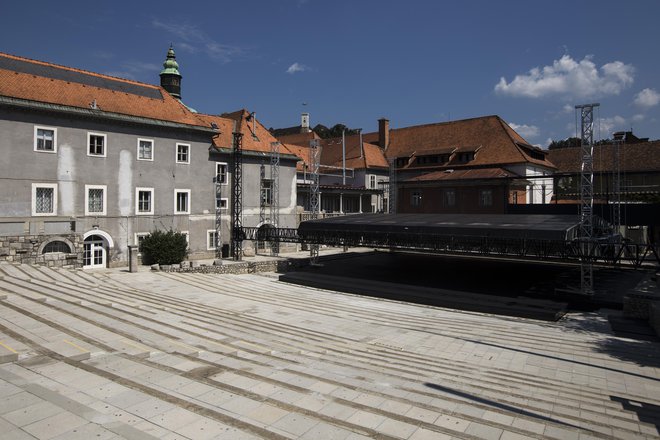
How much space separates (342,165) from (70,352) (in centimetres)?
5064

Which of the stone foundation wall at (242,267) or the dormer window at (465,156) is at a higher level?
the dormer window at (465,156)

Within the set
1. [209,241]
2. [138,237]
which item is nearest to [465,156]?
[209,241]

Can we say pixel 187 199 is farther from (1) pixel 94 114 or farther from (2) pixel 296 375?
(2) pixel 296 375

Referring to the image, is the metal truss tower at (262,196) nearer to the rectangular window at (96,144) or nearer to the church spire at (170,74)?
the rectangular window at (96,144)

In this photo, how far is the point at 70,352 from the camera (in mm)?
9805

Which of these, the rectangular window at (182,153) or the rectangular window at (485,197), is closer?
the rectangular window at (182,153)

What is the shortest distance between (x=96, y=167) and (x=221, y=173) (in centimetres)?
1061

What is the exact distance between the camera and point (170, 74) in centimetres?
5303

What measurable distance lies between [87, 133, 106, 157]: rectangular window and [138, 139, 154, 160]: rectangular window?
2.57 metres

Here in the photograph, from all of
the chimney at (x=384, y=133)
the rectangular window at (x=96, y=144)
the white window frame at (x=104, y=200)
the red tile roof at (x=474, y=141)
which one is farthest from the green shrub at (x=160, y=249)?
the chimney at (x=384, y=133)

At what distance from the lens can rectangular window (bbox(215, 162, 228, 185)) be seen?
37.9m

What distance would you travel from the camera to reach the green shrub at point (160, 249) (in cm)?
3190

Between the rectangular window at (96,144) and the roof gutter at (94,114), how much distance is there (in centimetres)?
132

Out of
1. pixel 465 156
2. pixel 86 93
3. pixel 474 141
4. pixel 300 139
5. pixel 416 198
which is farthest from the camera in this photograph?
pixel 300 139
